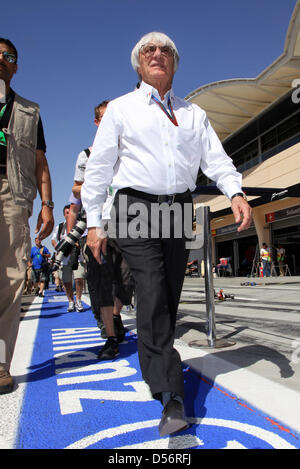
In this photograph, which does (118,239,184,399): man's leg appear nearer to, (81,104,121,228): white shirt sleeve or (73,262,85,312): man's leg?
(81,104,121,228): white shirt sleeve

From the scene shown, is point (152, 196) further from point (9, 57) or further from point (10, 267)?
point (9, 57)

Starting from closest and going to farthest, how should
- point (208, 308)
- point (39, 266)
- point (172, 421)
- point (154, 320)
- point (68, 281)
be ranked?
point (172, 421)
point (154, 320)
point (208, 308)
point (68, 281)
point (39, 266)

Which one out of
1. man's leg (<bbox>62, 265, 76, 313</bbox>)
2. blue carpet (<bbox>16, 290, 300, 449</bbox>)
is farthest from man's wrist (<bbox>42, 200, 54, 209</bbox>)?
man's leg (<bbox>62, 265, 76, 313</bbox>)

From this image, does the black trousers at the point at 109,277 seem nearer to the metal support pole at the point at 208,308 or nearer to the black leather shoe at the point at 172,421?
the metal support pole at the point at 208,308

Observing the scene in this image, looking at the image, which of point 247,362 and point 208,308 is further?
point 208,308

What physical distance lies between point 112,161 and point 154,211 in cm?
37

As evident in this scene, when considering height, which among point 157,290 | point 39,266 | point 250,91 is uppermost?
point 250,91

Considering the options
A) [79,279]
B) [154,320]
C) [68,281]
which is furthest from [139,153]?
[79,279]

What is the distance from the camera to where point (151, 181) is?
1896 millimetres

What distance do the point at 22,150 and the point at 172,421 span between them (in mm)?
1967

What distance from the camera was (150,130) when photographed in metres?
1.95

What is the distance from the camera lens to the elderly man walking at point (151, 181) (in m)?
1.76

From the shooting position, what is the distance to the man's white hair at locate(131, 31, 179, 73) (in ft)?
6.71
